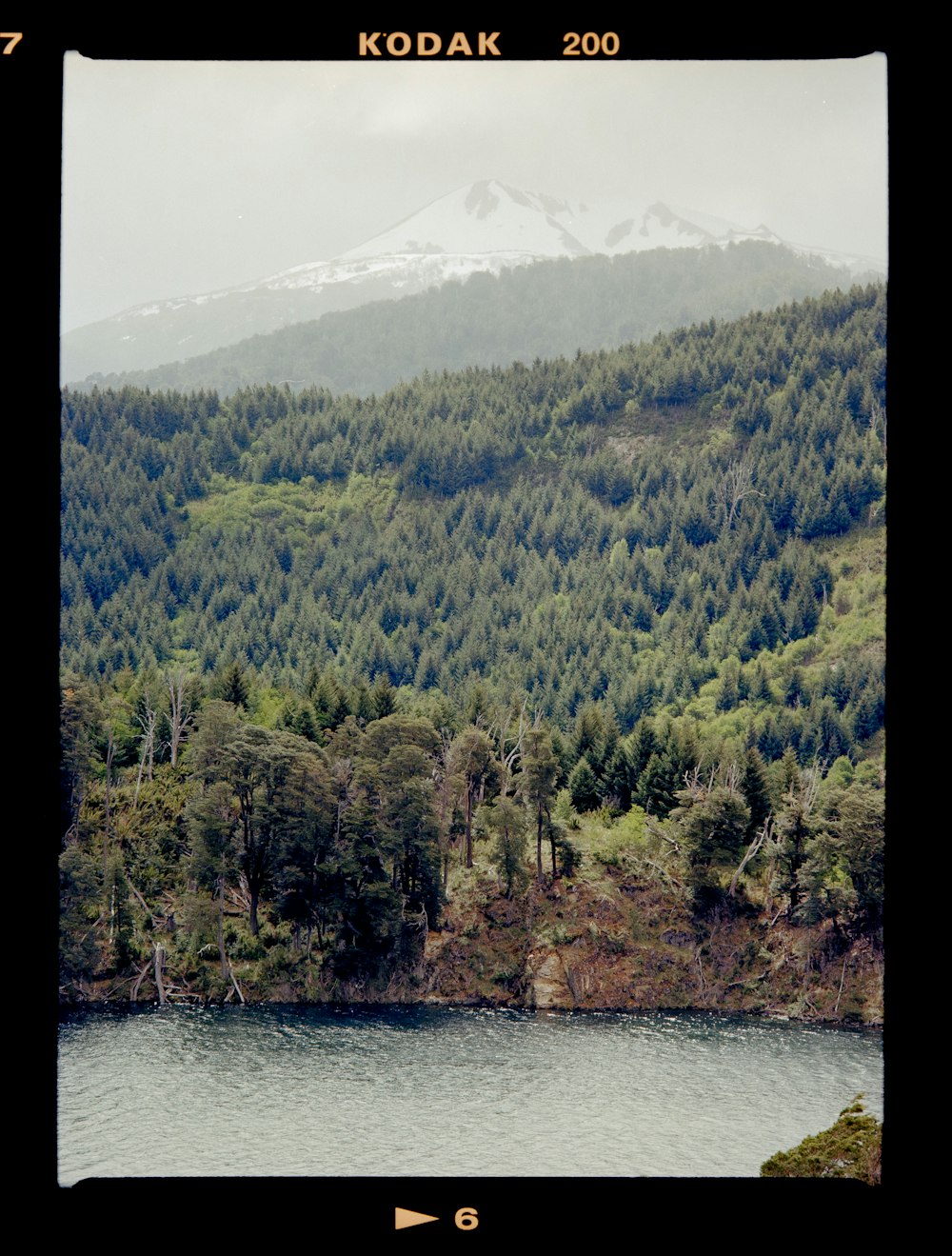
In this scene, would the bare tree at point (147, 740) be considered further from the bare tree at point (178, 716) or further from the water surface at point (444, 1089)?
the water surface at point (444, 1089)

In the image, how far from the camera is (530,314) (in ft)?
235

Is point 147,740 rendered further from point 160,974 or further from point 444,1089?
point 444,1089

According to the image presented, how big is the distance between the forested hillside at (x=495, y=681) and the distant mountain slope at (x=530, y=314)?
12264 millimetres

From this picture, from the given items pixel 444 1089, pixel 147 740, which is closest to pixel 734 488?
pixel 147 740

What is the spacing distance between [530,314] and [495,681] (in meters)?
34.6

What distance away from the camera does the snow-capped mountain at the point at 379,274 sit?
61.3m

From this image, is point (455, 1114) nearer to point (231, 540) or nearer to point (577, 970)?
point (577, 970)

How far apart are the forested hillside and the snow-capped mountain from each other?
277 inches

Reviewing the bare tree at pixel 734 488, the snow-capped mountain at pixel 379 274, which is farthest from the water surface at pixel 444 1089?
the snow-capped mountain at pixel 379 274

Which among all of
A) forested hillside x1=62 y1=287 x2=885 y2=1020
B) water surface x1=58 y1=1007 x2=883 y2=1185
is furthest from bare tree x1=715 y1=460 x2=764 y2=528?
water surface x1=58 y1=1007 x2=883 y2=1185
